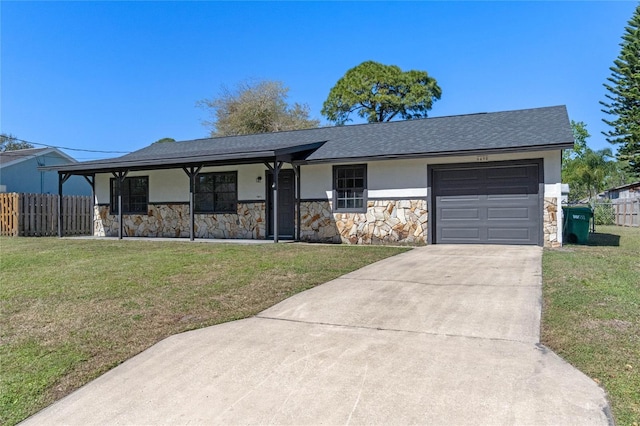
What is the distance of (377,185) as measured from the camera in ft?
39.8

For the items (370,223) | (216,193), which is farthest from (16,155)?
(370,223)

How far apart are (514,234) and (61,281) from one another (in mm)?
10235

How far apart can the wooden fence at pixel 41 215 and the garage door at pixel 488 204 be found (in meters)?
14.3

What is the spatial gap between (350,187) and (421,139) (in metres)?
2.63

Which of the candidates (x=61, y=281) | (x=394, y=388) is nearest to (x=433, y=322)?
(x=394, y=388)

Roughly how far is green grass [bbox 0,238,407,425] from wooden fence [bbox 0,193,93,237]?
7.77 meters

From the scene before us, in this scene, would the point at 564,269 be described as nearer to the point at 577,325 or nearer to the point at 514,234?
the point at 577,325

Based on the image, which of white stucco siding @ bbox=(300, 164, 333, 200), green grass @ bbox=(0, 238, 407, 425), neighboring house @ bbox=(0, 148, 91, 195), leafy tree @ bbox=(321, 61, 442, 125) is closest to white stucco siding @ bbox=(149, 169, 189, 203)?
white stucco siding @ bbox=(300, 164, 333, 200)

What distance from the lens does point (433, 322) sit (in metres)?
4.18

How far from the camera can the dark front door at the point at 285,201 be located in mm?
13484

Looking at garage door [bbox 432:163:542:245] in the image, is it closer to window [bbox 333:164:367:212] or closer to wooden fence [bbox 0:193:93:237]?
window [bbox 333:164:367:212]

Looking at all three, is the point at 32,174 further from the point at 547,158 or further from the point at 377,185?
the point at 547,158

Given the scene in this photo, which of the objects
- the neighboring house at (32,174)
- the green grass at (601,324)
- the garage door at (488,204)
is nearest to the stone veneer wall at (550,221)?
the garage door at (488,204)

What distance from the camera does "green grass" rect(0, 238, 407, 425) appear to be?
324cm
